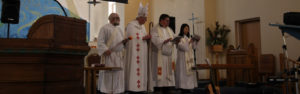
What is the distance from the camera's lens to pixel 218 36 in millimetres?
10070

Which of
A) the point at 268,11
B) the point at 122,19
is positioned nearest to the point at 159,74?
the point at 268,11

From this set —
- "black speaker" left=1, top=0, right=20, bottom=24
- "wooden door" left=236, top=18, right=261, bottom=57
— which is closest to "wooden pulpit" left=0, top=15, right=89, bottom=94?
"black speaker" left=1, top=0, right=20, bottom=24

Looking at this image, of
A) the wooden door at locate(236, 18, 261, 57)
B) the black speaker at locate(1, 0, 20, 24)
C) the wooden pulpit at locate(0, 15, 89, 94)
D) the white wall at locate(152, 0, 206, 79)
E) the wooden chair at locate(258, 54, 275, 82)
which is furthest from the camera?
the white wall at locate(152, 0, 206, 79)

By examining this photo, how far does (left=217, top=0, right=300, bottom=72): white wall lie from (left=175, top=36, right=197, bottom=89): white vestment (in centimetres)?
365

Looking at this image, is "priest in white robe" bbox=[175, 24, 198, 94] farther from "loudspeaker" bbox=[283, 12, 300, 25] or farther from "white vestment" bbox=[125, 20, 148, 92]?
"loudspeaker" bbox=[283, 12, 300, 25]

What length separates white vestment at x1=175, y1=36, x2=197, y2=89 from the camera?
6.06m

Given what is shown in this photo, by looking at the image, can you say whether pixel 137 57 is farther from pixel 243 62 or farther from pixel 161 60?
pixel 243 62

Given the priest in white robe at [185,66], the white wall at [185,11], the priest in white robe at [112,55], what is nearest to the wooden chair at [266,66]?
the white wall at [185,11]

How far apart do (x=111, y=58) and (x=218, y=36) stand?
5.92 m

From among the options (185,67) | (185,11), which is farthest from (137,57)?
(185,11)

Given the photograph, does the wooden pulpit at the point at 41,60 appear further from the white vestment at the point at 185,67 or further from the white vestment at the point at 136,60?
the white vestment at the point at 185,67

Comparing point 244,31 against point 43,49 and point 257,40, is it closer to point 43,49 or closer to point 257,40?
point 257,40

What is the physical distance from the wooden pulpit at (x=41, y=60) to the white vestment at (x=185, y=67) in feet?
14.3

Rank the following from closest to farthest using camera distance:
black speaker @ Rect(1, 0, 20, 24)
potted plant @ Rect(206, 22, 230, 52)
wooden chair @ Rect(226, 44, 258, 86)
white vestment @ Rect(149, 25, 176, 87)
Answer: black speaker @ Rect(1, 0, 20, 24)
white vestment @ Rect(149, 25, 176, 87)
wooden chair @ Rect(226, 44, 258, 86)
potted plant @ Rect(206, 22, 230, 52)
